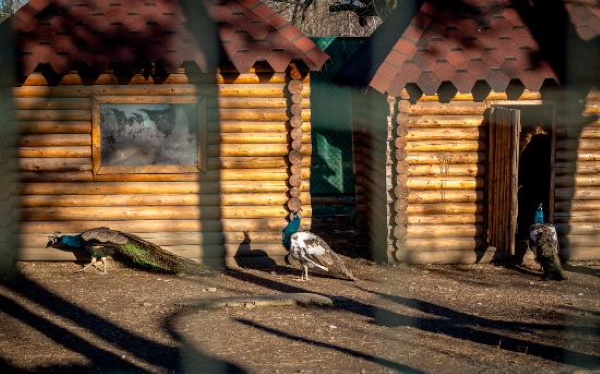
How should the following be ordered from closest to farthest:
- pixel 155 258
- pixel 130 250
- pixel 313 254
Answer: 1. pixel 313 254
2. pixel 130 250
3. pixel 155 258

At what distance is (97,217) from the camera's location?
12.4 metres

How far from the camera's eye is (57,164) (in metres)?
12.3

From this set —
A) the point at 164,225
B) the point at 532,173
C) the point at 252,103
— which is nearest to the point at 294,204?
the point at 252,103

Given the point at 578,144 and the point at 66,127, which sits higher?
the point at 66,127

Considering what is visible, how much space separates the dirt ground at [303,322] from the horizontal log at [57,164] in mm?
1330

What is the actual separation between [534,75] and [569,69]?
590mm

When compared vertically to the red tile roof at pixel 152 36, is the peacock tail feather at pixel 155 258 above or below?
below

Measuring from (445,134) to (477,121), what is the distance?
18.8 inches

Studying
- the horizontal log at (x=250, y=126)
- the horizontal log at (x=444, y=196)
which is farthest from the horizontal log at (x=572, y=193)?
the horizontal log at (x=250, y=126)

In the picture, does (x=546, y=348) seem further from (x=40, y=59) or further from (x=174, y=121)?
(x=40, y=59)

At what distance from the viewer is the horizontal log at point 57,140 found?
12266mm

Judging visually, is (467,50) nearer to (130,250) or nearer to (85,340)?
(130,250)

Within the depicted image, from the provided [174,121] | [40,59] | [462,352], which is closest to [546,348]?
[462,352]

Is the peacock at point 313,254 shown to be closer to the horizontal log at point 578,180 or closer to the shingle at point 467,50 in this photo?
the shingle at point 467,50
